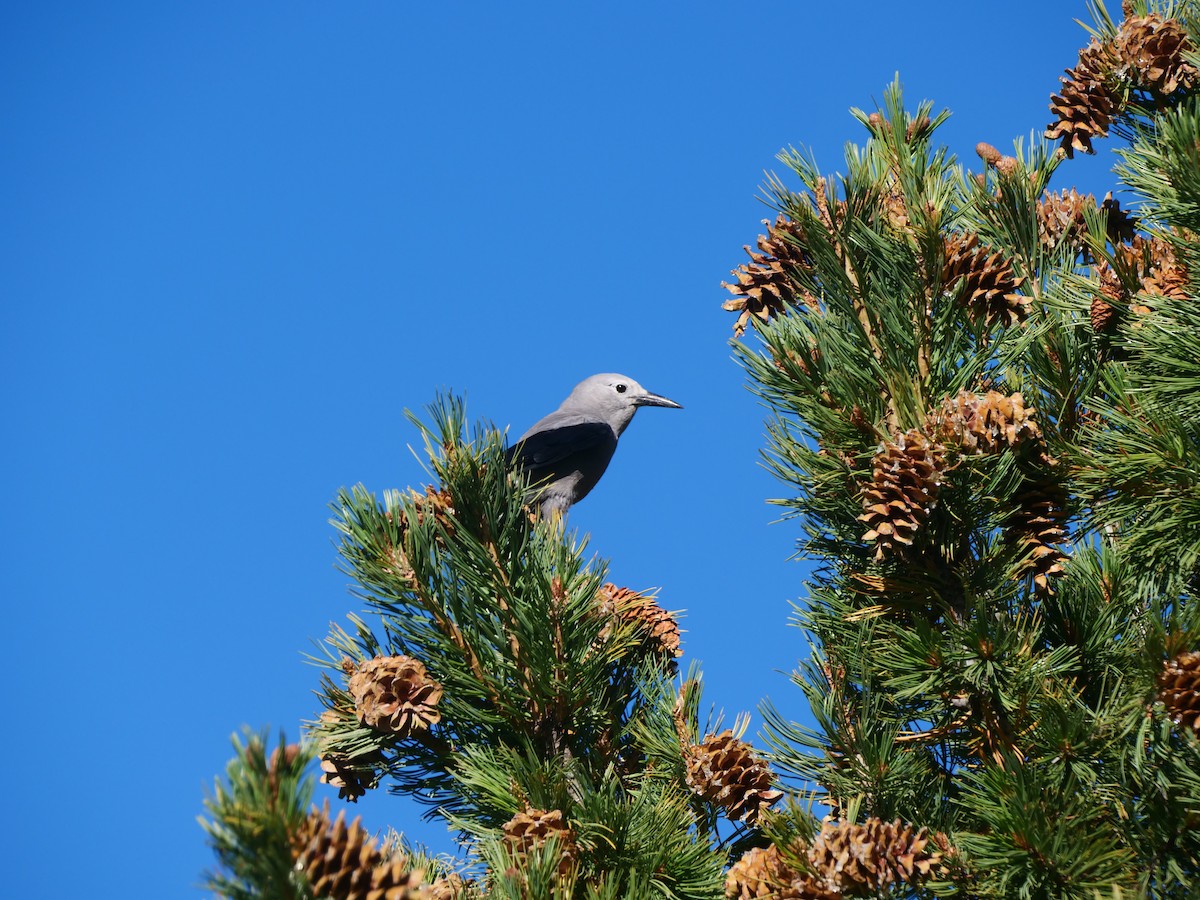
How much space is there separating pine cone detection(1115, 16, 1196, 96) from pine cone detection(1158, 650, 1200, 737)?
5.83 ft

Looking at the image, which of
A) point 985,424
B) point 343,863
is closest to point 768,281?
point 985,424

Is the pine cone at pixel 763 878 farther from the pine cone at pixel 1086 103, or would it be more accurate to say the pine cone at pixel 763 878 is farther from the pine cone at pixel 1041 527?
the pine cone at pixel 1086 103

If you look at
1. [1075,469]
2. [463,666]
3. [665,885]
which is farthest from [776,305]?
[665,885]

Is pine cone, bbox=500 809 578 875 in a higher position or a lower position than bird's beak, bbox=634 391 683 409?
lower

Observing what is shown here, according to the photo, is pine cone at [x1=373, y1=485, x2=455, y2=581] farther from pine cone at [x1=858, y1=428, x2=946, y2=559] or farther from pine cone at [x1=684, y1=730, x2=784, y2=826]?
pine cone at [x1=858, y1=428, x2=946, y2=559]

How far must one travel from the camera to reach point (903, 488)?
211 cm

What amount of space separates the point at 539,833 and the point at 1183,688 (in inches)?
46.2

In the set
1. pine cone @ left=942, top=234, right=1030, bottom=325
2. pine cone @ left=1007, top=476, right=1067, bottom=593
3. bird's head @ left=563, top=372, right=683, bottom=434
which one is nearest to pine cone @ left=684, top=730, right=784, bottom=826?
pine cone @ left=1007, top=476, right=1067, bottom=593

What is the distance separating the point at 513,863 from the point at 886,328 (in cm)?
137

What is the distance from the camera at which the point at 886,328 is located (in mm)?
2383

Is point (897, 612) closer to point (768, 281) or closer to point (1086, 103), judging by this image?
point (768, 281)

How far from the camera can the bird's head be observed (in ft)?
24.1

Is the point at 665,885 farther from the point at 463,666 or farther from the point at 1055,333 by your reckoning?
the point at 1055,333

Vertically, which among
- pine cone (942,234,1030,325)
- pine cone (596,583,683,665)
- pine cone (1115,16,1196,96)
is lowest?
pine cone (596,583,683,665)
